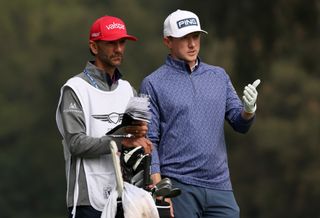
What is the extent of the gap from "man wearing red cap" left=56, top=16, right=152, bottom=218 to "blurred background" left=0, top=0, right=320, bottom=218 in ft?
45.3

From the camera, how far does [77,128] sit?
771 centimetres

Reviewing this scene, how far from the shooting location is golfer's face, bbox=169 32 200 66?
322 inches

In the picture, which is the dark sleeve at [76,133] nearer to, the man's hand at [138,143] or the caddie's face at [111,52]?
the man's hand at [138,143]

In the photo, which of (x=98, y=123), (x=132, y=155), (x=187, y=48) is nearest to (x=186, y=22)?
(x=187, y=48)

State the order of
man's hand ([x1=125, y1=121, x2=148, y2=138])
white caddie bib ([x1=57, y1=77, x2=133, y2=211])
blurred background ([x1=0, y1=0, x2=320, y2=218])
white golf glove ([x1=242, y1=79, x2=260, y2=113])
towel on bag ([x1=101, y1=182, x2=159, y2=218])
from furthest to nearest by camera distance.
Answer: blurred background ([x1=0, y1=0, x2=320, y2=218])
white golf glove ([x1=242, y1=79, x2=260, y2=113])
white caddie bib ([x1=57, y1=77, x2=133, y2=211])
man's hand ([x1=125, y1=121, x2=148, y2=138])
towel on bag ([x1=101, y1=182, x2=159, y2=218])

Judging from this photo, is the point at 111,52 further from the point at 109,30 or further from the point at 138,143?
the point at 138,143

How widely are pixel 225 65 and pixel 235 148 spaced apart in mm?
14195

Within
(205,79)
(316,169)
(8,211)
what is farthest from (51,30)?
(205,79)

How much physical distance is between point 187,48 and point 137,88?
112 feet

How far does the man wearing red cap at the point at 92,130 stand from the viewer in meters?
7.64

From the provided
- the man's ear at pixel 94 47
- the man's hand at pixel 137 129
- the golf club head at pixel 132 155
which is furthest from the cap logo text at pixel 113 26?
the golf club head at pixel 132 155

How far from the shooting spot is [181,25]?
8203 millimetres

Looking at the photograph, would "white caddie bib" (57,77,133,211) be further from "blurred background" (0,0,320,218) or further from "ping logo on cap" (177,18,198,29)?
"blurred background" (0,0,320,218)

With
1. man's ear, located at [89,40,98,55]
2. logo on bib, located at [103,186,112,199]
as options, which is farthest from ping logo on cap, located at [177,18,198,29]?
logo on bib, located at [103,186,112,199]
